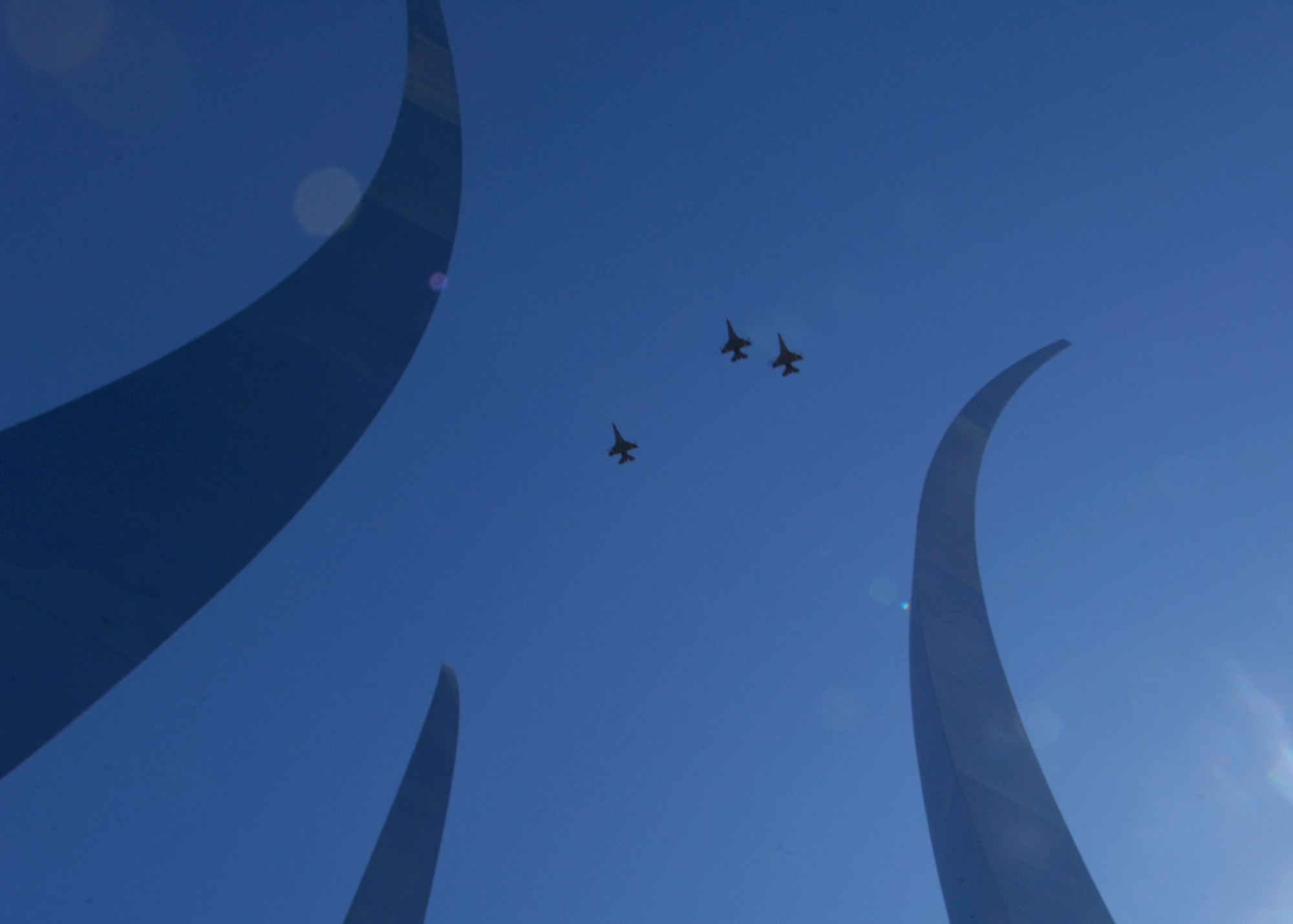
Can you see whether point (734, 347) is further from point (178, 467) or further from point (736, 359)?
point (178, 467)

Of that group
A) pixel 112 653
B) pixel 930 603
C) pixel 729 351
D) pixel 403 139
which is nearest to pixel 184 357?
pixel 112 653

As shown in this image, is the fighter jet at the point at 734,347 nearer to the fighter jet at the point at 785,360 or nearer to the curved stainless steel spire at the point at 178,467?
the fighter jet at the point at 785,360

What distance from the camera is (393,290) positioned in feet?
38.4

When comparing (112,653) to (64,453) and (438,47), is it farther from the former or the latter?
(438,47)

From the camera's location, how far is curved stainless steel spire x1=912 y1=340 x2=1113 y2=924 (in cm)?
953

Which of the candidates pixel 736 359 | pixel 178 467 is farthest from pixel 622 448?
pixel 178 467

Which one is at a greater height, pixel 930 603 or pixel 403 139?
pixel 403 139

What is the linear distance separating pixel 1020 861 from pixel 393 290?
9502 mm

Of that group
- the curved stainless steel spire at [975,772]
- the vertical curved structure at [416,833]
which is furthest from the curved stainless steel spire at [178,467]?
the vertical curved structure at [416,833]

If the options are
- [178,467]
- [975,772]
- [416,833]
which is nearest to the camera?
[178,467]

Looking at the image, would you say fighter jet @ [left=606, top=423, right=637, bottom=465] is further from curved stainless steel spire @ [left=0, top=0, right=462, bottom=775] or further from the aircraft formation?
curved stainless steel spire @ [left=0, top=0, right=462, bottom=775]

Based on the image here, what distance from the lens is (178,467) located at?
8.90 metres

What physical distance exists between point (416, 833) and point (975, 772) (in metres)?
10.2

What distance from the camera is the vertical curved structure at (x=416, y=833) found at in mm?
15406
